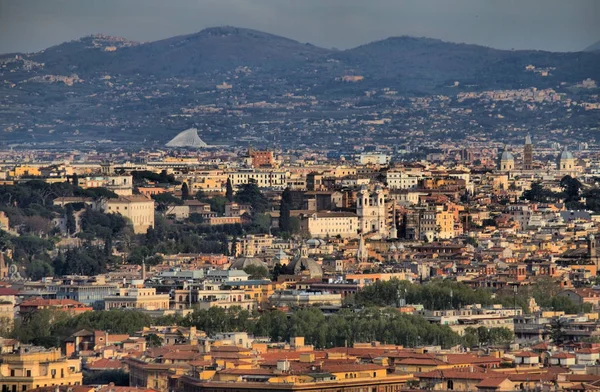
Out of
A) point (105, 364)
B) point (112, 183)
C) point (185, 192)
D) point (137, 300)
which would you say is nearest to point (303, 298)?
point (137, 300)

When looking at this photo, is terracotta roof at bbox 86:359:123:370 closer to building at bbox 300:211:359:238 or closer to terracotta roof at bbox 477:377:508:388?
terracotta roof at bbox 477:377:508:388

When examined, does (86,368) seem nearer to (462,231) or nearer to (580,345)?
(580,345)

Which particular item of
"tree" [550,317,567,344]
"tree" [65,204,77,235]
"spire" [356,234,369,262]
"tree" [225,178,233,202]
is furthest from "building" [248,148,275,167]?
"tree" [550,317,567,344]

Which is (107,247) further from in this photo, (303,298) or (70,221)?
(303,298)

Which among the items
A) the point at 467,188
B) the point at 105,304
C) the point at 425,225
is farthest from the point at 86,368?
the point at 467,188

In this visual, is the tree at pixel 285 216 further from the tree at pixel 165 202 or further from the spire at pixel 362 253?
the spire at pixel 362 253

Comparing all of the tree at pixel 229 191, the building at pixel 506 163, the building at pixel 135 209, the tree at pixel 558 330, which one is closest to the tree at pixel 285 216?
the building at pixel 135 209
